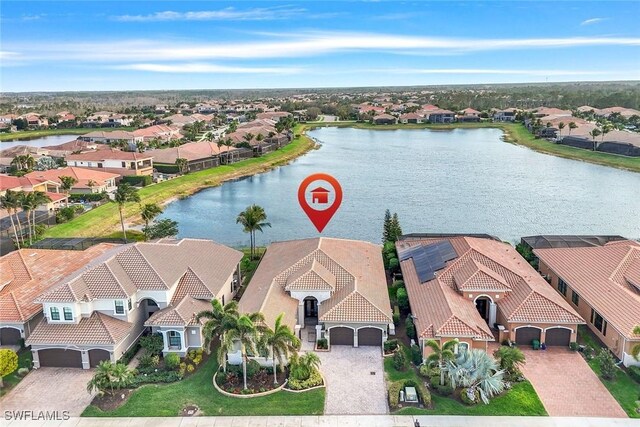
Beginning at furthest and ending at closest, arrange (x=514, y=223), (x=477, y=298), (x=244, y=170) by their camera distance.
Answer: (x=244, y=170), (x=514, y=223), (x=477, y=298)

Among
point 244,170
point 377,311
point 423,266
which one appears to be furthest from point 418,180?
point 377,311

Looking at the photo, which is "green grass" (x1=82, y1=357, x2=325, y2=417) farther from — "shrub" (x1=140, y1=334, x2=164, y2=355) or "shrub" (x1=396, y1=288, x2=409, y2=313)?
"shrub" (x1=396, y1=288, x2=409, y2=313)

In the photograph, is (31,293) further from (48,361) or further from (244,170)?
(244,170)

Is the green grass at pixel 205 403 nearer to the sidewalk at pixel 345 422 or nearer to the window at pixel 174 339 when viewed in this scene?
the sidewalk at pixel 345 422

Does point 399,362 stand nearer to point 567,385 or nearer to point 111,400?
point 567,385

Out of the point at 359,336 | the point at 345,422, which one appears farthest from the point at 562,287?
the point at 345,422

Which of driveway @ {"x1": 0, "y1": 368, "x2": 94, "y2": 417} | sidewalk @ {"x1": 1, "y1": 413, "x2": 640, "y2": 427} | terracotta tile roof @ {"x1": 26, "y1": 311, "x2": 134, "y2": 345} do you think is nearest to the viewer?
sidewalk @ {"x1": 1, "y1": 413, "x2": 640, "y2": 427}

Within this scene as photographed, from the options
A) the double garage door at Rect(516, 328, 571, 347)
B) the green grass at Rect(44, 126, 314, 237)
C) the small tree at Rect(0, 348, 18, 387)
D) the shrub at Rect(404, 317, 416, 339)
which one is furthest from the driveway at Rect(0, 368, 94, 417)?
the green grass at Rect(44, 126, 314, 237)
